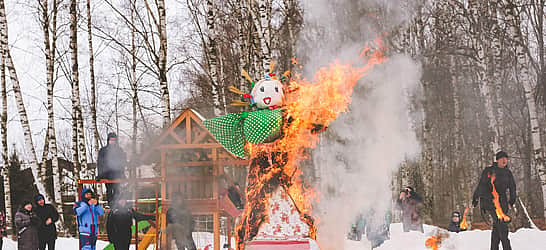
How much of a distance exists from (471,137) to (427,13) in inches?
491

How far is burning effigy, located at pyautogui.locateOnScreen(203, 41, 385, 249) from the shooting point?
759cm

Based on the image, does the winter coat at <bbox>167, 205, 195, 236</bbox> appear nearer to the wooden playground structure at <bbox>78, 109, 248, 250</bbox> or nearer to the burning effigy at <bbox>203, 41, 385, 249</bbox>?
the wooden playground structure at <bbox>78, 109, 248, 250</bbox>

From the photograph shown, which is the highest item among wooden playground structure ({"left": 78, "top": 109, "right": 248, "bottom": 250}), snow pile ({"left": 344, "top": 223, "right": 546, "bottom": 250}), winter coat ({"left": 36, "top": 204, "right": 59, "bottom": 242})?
wooden playground structure ({"left": 78, "top": 109, "right": 248, "bottom": 250})

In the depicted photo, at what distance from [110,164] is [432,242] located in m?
6.79

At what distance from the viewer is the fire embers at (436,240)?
462 inches

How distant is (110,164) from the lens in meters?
11.2

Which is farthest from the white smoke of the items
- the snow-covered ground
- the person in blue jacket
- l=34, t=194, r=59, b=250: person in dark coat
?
l=34, t=194, r=59, b=250: person in dark coat

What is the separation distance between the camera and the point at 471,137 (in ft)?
98.6

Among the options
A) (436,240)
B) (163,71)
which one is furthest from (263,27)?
(436,240)

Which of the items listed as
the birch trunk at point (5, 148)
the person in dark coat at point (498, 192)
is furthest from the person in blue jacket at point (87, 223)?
the birch trunk at point (5, 148)

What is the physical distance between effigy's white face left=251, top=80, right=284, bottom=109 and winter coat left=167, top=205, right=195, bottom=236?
113 inches

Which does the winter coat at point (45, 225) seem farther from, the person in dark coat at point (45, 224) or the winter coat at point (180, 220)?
the winter coat at point (180, 220)

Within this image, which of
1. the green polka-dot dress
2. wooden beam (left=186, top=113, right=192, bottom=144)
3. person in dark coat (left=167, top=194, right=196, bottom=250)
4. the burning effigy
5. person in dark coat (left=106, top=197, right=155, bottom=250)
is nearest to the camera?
the green polka-dot dress

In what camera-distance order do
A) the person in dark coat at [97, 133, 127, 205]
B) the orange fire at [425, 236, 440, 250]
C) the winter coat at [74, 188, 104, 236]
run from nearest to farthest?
1. the winter coat at [74, 188, 104, 236]
2. the person in dark coat at [97, 133, 127, 205]
3. the orange fire at [425, 236, 440, 250]
